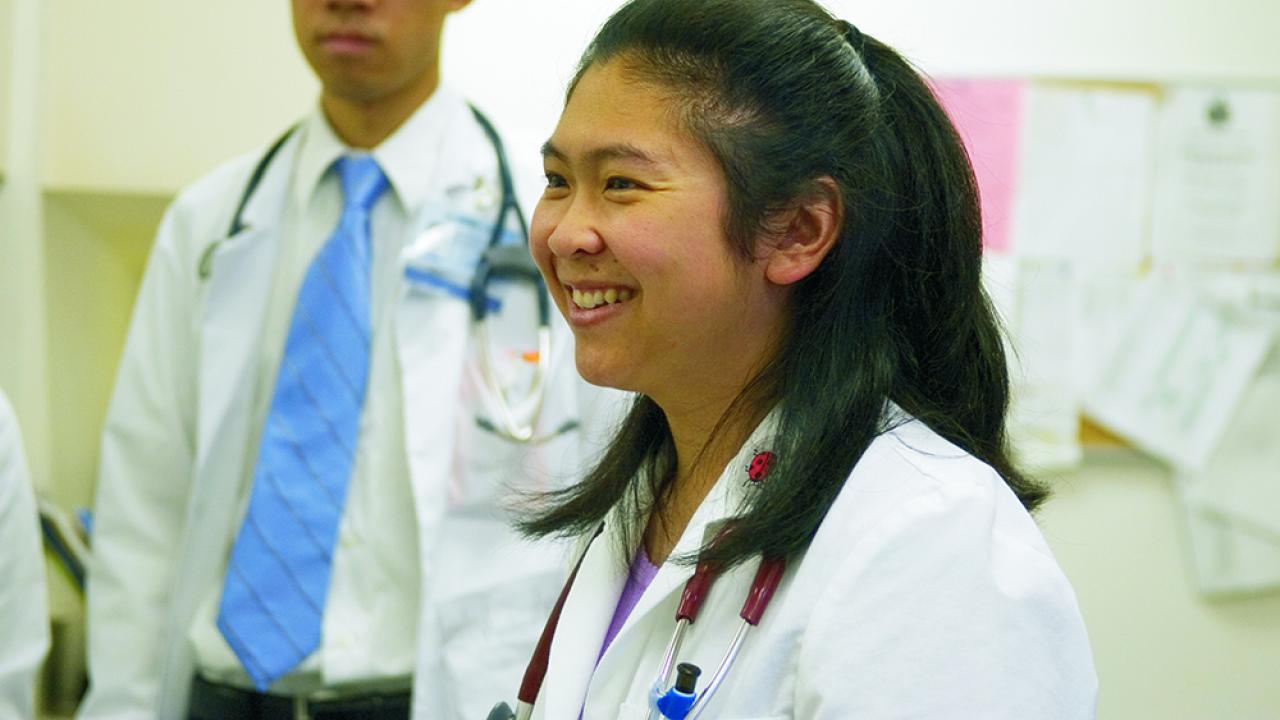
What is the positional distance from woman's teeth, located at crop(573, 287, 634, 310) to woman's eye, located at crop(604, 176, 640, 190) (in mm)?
77

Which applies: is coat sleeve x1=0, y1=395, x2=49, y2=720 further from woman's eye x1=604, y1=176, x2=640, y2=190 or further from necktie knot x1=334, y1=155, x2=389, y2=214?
woman's eye x1=604, y1=176, x2=640, y2=190

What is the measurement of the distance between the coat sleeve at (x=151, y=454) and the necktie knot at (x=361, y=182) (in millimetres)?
215

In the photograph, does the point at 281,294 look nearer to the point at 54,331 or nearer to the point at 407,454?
the point at 407,454

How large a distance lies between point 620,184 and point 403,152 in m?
0.82

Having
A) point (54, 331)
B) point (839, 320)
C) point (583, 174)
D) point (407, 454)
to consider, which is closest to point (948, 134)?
point (839, 320)

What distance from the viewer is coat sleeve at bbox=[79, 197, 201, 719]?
1718mm

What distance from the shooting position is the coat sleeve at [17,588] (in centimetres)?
149

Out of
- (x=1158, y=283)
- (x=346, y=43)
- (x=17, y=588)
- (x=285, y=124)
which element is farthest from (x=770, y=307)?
(x=1158, y=283)

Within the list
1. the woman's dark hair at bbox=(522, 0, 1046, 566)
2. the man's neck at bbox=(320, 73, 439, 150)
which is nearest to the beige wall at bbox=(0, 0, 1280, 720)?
the man's neck at bbox=(320, 73, 439, 150)

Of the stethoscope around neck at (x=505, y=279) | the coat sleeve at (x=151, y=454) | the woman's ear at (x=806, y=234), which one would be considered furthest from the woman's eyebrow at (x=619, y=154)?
the coat sleeve at (x=151, y=454)

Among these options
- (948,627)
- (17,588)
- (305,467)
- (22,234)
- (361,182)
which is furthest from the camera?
(22,234)

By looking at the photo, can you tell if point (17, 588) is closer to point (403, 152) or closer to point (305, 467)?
point (305, 467)

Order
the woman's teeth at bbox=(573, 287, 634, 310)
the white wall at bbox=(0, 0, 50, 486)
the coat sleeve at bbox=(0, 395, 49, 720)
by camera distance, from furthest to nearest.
A: the white wall at bbox=(0, 0, 50, 486) → the coat sleeve at bbox=(0, 395, 49, 720) → the woman's teeth at bbox=(573, 287, 634, 310)

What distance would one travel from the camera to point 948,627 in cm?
83
